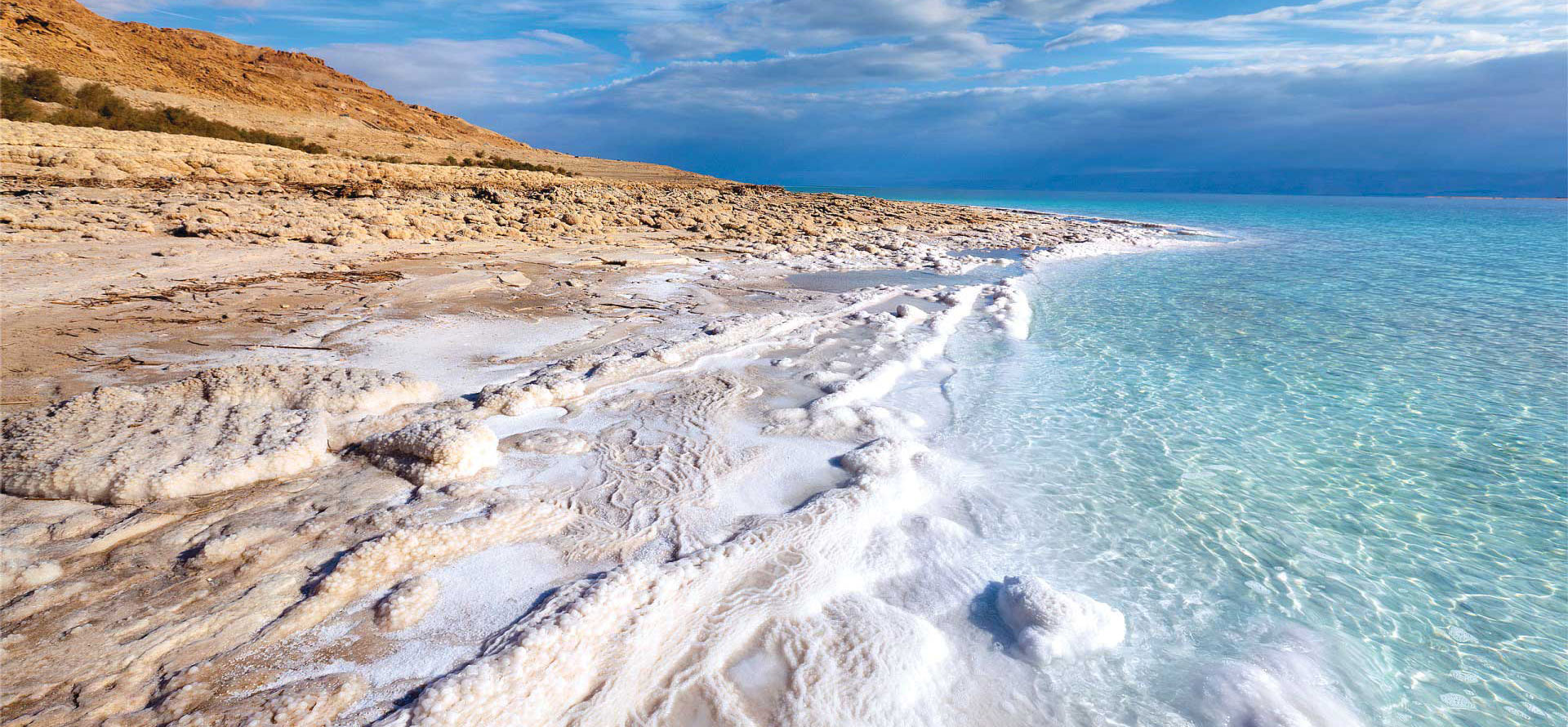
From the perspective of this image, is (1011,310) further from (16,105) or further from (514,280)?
(16,105)

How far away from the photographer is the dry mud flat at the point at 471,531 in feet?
7.48

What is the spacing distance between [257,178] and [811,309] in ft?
55.1

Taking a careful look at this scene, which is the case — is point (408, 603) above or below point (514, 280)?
below

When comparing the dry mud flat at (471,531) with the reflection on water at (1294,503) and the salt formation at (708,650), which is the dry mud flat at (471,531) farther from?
the reflection on water at (1294,503)

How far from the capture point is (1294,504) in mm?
4082

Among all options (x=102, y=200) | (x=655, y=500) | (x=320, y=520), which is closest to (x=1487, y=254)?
(x=655, y=500)

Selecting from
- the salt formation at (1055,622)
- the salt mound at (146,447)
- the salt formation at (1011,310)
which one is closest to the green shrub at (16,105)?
the salt mound at (146,447)

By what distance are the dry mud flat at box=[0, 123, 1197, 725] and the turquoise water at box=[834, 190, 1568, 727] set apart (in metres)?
0.42

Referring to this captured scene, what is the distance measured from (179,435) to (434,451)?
4.21 ft

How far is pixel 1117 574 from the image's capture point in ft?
10.9

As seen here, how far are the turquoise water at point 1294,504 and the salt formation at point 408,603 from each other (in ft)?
8.64

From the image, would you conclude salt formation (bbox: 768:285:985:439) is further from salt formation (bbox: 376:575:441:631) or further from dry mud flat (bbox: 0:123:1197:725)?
salt formation (bbox: 376:575:441:631)

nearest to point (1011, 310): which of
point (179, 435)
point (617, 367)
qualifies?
point (617, 367)

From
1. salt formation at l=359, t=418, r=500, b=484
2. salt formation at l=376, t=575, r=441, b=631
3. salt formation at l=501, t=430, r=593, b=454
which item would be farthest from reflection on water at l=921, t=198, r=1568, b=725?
salt formation at l=359, t=418, r=500, b=484
